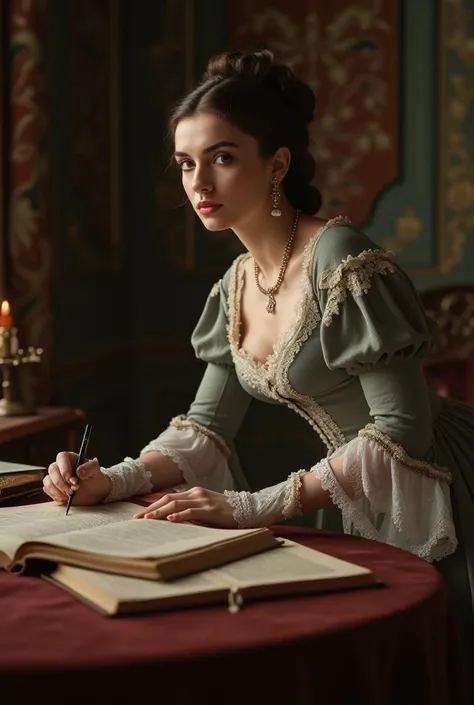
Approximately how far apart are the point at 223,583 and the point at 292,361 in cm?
82

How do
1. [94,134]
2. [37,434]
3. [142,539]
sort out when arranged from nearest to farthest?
[142,539] < [37,434] < [94,134]

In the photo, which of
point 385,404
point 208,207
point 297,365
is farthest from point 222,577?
point 208,207

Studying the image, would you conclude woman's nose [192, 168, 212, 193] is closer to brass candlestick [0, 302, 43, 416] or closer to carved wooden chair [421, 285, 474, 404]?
brass candlestick [0, 302, 43, 416]

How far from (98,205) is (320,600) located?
295cm

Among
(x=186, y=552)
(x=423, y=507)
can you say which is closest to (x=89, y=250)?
(x=423, y=507)

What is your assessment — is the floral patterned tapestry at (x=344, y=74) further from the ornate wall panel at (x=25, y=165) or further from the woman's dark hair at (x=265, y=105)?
the woman's dark hair at (x=265, y=105)

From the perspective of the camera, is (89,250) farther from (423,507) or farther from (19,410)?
(423,507)

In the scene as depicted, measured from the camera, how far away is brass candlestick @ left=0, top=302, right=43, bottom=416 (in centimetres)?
277

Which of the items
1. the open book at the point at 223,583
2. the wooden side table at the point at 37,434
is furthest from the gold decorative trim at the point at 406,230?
the open book at the point at 223,583

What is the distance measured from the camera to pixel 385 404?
6.35 ft

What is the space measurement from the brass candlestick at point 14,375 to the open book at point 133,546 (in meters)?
1.16

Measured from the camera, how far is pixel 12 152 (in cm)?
324

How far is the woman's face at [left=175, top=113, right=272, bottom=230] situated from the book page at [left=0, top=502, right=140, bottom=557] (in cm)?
59

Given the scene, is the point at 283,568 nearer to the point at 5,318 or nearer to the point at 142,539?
the point at 142,539
